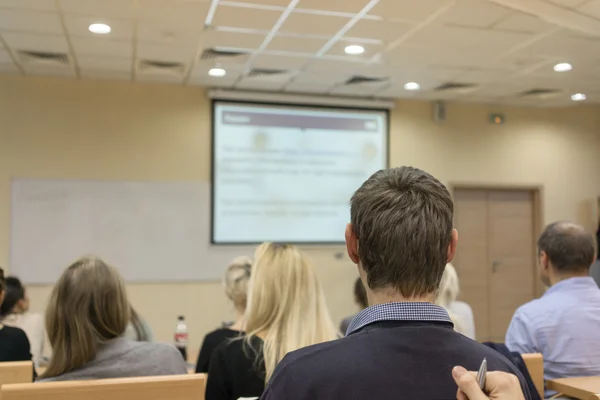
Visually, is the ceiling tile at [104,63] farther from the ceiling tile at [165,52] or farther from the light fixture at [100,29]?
the light fixture at [100,29]

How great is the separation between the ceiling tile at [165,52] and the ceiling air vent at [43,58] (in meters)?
0.72

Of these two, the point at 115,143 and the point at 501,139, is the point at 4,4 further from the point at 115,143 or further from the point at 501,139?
the point at 501,139

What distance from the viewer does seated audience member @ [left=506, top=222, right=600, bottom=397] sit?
2533 millimetres

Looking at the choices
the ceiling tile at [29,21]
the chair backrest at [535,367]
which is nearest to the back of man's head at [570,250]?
the chair backrest at [535,367]

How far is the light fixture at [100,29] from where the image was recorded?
14.3 ft

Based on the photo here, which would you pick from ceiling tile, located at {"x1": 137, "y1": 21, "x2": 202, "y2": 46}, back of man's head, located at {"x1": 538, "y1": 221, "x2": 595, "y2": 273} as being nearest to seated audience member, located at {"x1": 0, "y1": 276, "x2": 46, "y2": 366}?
ceiling tile, located at {"x1": 137, "y1": 21, "x2": 202, "y2": 46}

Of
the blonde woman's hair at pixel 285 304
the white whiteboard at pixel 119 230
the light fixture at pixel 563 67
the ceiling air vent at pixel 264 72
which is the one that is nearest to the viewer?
the blonde woman's hair at pixel 285 304

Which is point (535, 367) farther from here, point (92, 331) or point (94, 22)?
point (94, 22)

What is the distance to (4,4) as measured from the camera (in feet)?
12.8

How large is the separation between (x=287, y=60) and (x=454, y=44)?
58.1 inches

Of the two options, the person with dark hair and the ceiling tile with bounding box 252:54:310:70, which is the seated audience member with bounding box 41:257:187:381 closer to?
the person with dark hair

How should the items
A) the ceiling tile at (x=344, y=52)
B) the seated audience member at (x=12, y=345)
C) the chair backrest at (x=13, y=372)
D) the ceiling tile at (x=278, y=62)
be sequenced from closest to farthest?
1. the chair backrest at (x=13, y=372)
2. the seated audience member at (x=12, y=345)
3. the ceiling tile at (x=344, y=52)
4. the ceiling tile at (x=278, y=62)

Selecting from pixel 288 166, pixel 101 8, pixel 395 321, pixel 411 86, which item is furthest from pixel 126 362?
pixel 411 86

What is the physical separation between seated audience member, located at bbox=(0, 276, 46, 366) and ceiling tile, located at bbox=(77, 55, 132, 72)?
234 cm
